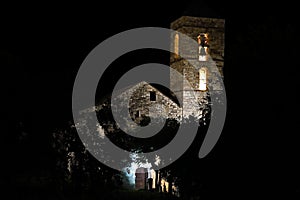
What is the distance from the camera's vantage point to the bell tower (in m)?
32.8

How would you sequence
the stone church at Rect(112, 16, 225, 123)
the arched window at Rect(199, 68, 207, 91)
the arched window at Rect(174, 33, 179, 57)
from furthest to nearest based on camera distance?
the arched window at Rect(174, 33, 179, 57)
the arched window at Rect(199, 68, 207, 91)
the stone church at Rect(112, 16, 225, 123)

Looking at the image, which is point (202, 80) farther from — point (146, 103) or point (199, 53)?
point (146, 103)

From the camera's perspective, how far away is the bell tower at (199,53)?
1293 inches

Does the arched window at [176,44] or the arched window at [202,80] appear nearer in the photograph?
the arched window at [202,80]

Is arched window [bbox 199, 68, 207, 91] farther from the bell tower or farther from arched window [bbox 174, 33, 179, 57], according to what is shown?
arched window [bbox 174, 33, 179, 57]

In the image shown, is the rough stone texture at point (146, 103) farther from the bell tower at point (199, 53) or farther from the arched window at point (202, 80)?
the arched window at point (202, 80)

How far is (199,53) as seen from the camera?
109 ft

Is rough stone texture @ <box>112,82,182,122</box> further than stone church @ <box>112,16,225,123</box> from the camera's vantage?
No

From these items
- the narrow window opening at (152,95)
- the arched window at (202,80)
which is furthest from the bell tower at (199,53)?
the narrow window opening at (152,95)

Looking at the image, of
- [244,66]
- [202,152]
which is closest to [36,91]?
[202,152]

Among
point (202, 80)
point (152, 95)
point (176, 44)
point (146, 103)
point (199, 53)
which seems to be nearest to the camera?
point (146, 103)

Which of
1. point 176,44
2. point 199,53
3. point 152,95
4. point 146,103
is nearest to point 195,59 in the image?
point 199,53

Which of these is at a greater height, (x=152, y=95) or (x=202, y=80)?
(x=202, y=80)

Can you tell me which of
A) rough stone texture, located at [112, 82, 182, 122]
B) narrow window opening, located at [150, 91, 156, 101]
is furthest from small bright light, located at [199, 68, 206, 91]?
narrow window opening, located at [150, 91, 156, 101]
